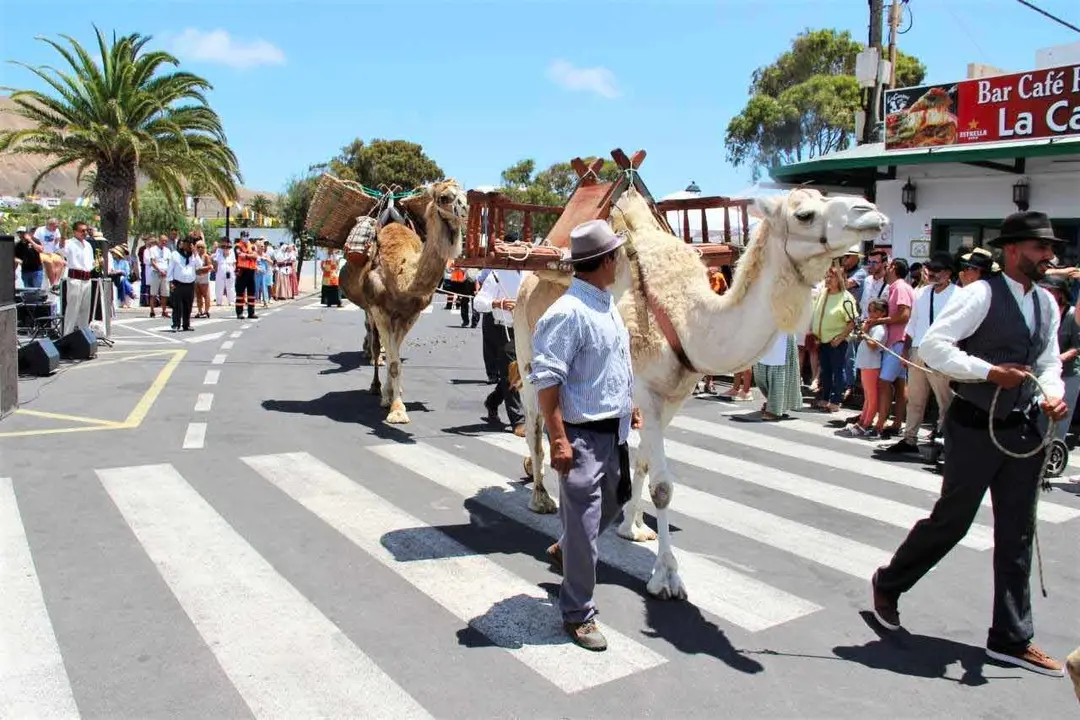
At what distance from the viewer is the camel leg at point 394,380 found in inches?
398

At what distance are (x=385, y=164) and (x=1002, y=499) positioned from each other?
5659 centimetres

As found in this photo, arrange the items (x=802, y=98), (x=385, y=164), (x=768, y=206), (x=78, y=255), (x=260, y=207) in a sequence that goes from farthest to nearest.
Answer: (x=260, y=207)
(x=385, y=164)
(x=802, y=98)
(x=78, y=255)
(x=768, y=206)

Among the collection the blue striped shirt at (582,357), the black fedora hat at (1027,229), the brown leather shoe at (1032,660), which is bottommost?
the brown leather shoe at (1032,660)

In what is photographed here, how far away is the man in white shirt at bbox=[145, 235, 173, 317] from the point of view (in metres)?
22.8

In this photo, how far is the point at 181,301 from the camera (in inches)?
726

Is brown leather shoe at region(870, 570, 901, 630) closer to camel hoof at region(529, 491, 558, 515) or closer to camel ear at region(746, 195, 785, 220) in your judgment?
camel ear at region(746, 195, 785, 220)

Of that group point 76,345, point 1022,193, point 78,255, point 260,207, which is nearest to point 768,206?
point 76,345

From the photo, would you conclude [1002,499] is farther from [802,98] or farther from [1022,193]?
[802,98]

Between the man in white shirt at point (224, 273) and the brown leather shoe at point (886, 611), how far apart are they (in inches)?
928

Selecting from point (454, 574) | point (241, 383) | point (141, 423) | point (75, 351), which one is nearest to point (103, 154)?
point (75, 351)

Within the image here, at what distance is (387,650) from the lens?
4383mm

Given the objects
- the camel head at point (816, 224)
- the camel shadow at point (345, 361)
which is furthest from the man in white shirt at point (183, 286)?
the camel head at point (816, 224)

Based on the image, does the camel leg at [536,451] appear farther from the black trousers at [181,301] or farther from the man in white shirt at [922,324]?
the black trousers at [181,301]

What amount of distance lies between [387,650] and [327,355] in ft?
38.9
